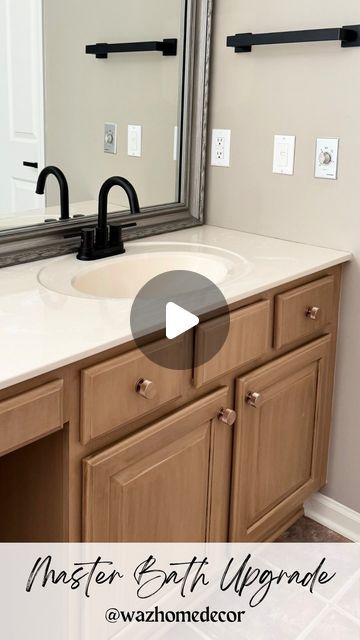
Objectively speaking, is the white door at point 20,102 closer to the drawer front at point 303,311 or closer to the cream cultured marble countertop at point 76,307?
the cream cultured marble countertop at point 76,307

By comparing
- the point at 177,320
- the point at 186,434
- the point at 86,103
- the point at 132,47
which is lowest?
the point at 186,434

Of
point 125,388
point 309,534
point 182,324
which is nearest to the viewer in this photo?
point 125,388

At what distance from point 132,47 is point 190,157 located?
36 cm

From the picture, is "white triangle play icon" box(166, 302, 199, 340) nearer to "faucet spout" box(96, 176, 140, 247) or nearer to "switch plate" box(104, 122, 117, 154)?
"faucet spout" box(96, 176, 140, 247)

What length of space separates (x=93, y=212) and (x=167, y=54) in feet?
1.71

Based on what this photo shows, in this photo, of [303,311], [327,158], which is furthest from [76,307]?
[327,158]

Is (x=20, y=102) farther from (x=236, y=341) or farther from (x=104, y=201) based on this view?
(x=236, y=341)

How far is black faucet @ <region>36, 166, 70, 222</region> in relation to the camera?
176 centimetres

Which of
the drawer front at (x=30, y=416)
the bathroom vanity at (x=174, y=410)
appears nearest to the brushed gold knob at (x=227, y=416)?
the bathroom vanity at (x=174, y=410)

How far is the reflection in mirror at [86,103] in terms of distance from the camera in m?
1.66

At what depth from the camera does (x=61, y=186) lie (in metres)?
1.80

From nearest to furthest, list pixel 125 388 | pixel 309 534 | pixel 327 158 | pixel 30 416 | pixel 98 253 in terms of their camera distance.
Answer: pixel 30 416
pixel 125 388
pixel 98 253
pixel 327 158
pixel 309 534

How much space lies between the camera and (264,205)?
2.07 m

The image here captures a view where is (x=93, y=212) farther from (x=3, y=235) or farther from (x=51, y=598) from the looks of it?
(x=51, y=598)
